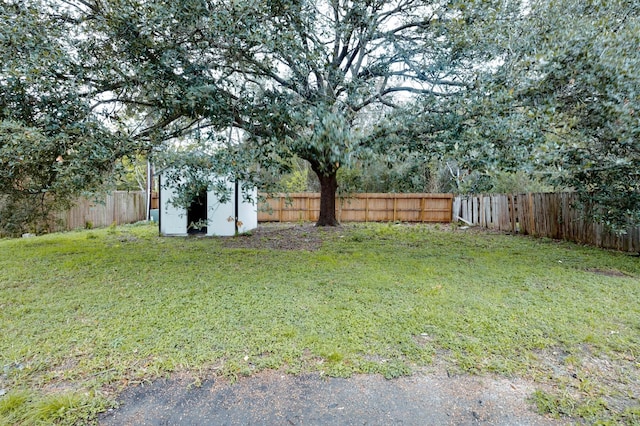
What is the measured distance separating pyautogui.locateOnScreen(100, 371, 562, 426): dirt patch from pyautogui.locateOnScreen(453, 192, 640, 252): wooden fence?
619cm

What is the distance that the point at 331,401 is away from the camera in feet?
6.65

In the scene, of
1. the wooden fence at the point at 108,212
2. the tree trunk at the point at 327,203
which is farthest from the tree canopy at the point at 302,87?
the wooden fence at the point at 108,212

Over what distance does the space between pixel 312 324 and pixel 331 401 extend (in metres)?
1.02

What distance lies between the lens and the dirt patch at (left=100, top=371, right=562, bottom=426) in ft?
6.17

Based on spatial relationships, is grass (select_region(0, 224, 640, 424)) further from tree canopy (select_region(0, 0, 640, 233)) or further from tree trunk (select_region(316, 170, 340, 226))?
tree trunk (select_region(316, 170, 340, 226))

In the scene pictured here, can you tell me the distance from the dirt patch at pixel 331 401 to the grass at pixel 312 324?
11 cm

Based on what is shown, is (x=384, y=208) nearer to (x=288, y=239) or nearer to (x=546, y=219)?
(x=546, y=219)

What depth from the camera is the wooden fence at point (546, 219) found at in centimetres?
670

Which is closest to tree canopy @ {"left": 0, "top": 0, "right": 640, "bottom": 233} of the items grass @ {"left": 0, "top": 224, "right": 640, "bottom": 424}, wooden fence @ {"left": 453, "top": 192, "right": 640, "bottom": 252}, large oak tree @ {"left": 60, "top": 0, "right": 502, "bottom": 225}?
large oak tree @ {"left": 60, "top": 0, "right": 502, "bottom": 225}

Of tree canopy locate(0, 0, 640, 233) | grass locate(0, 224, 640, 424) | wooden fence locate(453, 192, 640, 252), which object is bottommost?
grass locate(0, 224, 640, 424)

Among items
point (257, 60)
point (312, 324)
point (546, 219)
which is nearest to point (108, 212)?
point (257, 60)

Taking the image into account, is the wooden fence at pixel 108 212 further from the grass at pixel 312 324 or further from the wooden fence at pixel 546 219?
the wooden fence at pixel 546 219

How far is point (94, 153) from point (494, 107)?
484cm

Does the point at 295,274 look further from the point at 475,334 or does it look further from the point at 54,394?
the point at 54,394
